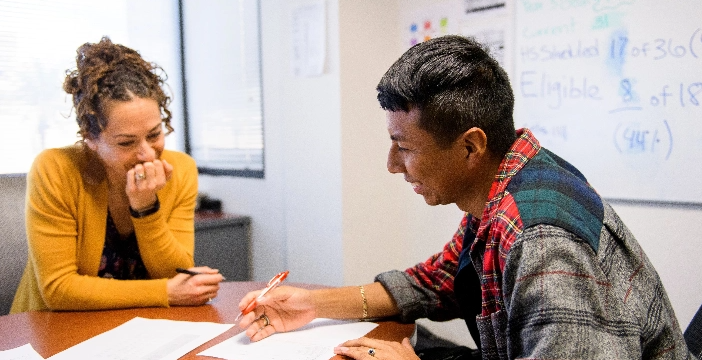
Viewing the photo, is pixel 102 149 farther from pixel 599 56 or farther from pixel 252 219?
pixel 599 56

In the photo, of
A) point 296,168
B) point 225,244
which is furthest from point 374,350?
point 225,244

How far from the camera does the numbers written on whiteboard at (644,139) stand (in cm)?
182

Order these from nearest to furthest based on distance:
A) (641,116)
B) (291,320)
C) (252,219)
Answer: (291,320)
(641,116)
(252,219)

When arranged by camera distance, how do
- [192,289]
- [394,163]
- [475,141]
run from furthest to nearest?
[192,289]
[394,163]
[475,141]

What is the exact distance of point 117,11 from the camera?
9.70 ft

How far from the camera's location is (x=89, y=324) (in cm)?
127

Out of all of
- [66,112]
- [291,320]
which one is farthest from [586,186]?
[66,112]

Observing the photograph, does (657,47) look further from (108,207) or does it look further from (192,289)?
(108,207)

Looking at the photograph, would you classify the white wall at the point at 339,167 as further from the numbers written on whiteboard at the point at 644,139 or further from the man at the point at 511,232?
the man at the point at 511,232

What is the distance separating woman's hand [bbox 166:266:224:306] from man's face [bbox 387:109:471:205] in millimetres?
634

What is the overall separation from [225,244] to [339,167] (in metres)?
0.80

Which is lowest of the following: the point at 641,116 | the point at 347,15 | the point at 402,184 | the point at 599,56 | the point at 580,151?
the point at 402,184

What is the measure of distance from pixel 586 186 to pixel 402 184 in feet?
5.69

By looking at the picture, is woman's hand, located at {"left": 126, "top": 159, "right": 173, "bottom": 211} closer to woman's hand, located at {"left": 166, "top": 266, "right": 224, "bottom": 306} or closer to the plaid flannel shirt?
woman's hand, located at {"left": 166, "top": 266, "right": 224, "bottom": 306}
